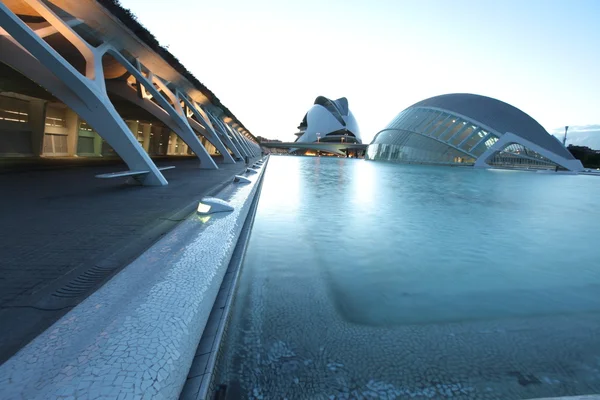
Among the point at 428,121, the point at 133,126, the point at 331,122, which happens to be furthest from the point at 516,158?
the point at 331,122

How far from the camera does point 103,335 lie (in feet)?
4.66

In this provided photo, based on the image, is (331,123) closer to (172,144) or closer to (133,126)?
(172,144)

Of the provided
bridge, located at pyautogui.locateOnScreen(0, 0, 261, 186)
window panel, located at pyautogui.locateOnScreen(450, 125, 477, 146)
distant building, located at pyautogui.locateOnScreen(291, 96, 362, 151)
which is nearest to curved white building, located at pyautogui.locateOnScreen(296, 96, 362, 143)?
distant building, located at pyautogui.locateOnScreen(291, 96, 362, 151)

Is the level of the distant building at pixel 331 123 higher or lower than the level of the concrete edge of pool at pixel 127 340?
higher

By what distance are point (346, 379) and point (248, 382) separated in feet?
1.48

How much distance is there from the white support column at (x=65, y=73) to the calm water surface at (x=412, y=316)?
356 centimetres

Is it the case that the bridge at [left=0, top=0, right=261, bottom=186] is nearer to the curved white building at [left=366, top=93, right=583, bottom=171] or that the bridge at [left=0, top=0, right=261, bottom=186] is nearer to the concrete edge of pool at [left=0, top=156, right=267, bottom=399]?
the concrete edge of pool at [left=0, top=156, right=267, bottom=399]

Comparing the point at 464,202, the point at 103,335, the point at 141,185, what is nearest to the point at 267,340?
the point at 103,335

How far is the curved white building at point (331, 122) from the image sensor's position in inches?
2987

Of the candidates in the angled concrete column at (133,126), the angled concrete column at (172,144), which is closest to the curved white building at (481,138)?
the angled concrete column at (172,144)

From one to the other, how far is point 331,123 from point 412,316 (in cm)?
7693

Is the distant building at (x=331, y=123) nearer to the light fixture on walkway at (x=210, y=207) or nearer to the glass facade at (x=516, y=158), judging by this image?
the glass facade at (x=516, y=158)

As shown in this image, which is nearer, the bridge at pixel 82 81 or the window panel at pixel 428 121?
the bridge at pixel 82 81

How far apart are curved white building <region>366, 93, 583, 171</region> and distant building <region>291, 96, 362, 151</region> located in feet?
140
